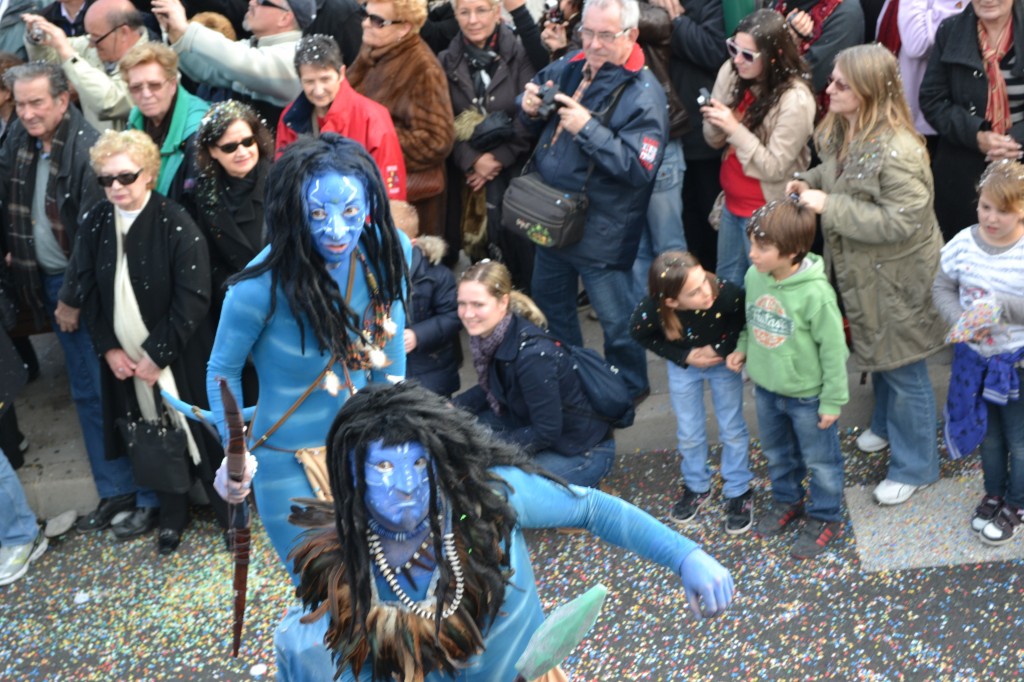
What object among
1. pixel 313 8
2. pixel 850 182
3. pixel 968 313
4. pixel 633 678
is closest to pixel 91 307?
pixel 313 8

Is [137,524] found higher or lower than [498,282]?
lower

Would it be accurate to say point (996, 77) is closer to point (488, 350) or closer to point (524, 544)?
point (488, 350)

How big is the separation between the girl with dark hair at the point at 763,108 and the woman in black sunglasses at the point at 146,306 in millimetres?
2109

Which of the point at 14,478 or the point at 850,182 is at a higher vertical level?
the point at 850,182

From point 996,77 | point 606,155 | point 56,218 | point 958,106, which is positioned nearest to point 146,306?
point 56,218

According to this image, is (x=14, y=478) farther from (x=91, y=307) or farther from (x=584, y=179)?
(x=584, y=179)

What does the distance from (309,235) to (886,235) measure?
217cm

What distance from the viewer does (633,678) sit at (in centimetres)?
432

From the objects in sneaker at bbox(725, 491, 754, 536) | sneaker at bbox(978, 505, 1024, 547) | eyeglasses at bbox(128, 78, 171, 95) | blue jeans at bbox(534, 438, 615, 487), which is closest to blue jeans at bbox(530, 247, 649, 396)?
blue jeans at bbox(534, 438, 615, 487)

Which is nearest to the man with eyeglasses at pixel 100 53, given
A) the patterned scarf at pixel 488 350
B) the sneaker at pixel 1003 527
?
the patterned scarf at pixel 488 350

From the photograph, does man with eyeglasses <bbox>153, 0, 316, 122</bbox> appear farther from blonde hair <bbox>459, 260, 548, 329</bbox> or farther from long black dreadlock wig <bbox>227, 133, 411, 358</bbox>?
long black dreadlock wig <bbox>227, 133, 411, 358</bbox>

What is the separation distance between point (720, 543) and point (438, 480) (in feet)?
7.54

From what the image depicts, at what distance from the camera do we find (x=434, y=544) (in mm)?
2871

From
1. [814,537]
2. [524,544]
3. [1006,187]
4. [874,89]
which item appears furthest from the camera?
[814,537]
